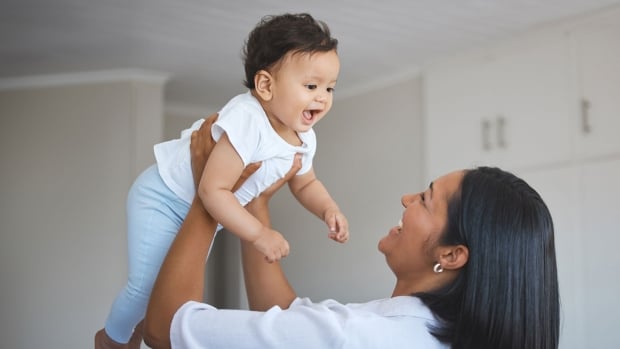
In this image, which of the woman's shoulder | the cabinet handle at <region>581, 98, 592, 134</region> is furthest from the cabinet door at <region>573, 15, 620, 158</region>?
the woman's shoulder

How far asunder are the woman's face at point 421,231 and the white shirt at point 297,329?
147 millimetres

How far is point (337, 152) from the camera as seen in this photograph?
4.61 m

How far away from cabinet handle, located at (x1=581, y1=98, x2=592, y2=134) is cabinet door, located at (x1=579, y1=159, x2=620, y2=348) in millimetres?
156

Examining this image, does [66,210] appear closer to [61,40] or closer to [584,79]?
[61,40]

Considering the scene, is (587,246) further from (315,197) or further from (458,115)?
(315,197)

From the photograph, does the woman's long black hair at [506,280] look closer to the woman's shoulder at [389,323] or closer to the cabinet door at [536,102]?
the woman's shoulder at [389,323]

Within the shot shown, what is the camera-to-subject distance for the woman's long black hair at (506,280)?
1107mm

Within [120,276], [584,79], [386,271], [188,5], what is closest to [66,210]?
[120,276]

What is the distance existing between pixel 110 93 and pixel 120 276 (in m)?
0.95

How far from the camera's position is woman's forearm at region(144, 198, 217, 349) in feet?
3.80

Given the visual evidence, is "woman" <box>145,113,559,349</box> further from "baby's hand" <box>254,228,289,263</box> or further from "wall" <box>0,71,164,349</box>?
"wall" <box>0,71,164,349</box>

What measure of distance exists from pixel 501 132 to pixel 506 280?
2.72 meters

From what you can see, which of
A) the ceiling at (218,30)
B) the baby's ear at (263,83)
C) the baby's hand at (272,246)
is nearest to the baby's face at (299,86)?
the baby's ear at (263,83)

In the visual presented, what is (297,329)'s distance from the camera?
3.50ft
